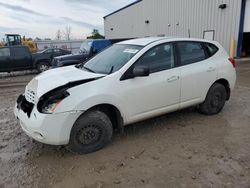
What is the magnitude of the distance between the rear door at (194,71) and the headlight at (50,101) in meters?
2.19

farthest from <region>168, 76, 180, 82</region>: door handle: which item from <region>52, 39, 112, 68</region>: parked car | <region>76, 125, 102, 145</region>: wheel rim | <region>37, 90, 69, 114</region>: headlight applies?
<region>52, 39, 112, 68</region>: parked car

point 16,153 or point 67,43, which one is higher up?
point 67,43

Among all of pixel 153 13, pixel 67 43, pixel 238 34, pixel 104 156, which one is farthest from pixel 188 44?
pixel 67 43

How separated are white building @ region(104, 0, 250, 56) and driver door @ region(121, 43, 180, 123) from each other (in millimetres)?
9610

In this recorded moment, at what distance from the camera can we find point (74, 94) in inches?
126

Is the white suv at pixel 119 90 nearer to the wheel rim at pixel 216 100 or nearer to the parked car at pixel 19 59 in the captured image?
the wheel rim at pixel 216 100

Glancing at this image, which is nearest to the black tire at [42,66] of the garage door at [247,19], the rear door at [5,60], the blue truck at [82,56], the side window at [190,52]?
the rear door at [5,60]

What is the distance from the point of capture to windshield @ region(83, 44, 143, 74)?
12.5 feet

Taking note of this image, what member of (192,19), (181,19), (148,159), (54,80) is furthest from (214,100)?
(181,19)

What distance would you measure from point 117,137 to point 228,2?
1533cm

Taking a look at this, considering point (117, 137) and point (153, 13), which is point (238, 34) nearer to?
point (153, 13)

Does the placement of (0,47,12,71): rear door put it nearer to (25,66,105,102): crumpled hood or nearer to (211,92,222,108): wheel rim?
(25,66,105,102): crumpled hood

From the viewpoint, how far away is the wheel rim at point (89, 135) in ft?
11.1

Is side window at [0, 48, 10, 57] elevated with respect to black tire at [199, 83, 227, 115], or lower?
elevated
